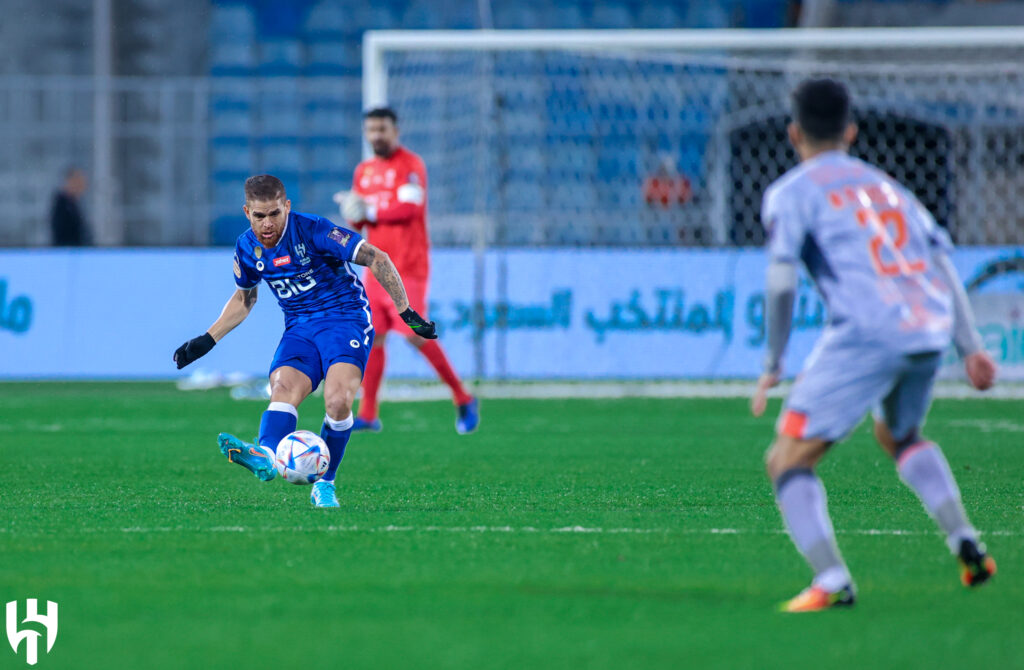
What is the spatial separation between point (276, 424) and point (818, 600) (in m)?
2.91

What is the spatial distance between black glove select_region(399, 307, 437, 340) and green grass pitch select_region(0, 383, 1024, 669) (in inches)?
28.7

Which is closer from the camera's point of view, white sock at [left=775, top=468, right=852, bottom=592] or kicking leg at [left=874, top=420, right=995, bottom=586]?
white sock at [left=775, top=468, right=852, bottom=592]

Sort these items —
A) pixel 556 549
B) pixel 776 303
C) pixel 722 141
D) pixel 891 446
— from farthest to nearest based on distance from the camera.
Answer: pixel 722 141
pixel 556 549
pixel 891 446
pixel 776 303

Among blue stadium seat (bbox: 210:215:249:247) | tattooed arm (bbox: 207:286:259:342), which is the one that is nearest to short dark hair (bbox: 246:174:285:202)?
tattooed arm (bbox: 207:286:259:342)

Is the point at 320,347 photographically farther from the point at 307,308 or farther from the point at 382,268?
the point at 382,268

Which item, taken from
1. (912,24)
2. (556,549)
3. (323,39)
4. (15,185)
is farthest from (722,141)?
(556,549)

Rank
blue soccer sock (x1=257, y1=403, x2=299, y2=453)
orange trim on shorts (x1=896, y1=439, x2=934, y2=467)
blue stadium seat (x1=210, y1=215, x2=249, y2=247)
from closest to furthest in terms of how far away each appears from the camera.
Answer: orange trim on shorts (x1=896, y1=439, x2=934, y2=467) → blue soccer sock (x1=257, y1=403, x2=299, y2=453) → blue stadium seat (x1=210, y1=215, x2=249, y2=247)

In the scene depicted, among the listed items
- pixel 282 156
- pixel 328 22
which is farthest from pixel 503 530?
pixel 328 22

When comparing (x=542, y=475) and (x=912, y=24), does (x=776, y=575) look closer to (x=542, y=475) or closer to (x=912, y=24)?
(x=542, y=475)

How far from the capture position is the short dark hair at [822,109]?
4312mm

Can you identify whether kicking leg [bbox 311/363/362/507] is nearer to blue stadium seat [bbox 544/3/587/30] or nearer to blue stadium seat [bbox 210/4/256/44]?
blue stadium seat [bbox 210/4/256/44]

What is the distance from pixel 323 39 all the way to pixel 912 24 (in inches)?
299

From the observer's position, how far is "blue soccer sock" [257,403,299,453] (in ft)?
20.5

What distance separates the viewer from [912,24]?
19531 millimetres
